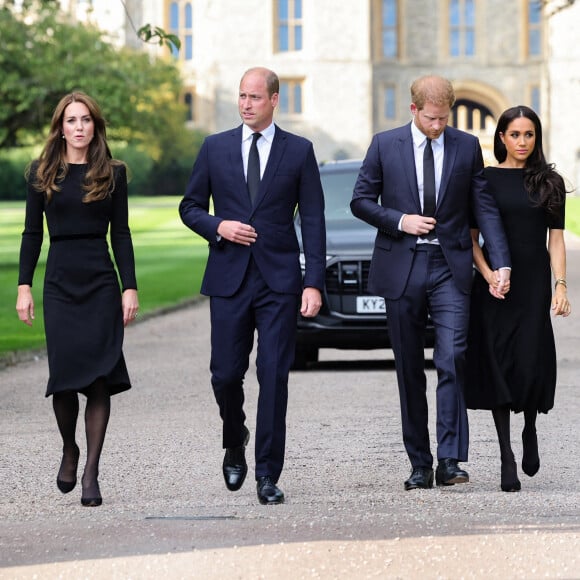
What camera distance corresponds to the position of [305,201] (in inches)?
268

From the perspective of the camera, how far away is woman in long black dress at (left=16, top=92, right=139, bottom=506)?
6.73 m

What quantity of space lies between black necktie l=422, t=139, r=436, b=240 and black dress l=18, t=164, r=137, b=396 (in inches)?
52.0

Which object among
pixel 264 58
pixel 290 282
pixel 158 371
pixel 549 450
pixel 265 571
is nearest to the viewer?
pixel 265 571

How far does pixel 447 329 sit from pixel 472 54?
75.0m

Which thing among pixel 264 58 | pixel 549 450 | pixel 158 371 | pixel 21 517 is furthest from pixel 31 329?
pixel 264 58

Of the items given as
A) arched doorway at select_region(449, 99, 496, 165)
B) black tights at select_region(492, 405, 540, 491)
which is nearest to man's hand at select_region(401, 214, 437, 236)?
black tights at select_region(492, 405, 540, 491)

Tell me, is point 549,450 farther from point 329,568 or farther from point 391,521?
point 329,568

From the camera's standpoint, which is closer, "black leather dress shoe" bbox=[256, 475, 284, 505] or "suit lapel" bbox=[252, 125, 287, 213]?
"black leather dress shoe" bbox=[256, 475, 284, 505]

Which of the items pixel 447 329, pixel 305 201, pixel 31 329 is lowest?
pixel 31 329

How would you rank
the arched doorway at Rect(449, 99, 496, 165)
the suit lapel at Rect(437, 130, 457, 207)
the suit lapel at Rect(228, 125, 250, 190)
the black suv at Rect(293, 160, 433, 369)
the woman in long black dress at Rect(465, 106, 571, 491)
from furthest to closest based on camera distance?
the arched doorway at Rect(449, 99, 496, 165), the black suv at Rect(293, 160, 433, 369), the woman in long black dress at Rect(465, 106, 571, 491), the suit lapel at Rect(437, 130, 457, 207), the suit lapel at Rect(228, 125, 250, 190)

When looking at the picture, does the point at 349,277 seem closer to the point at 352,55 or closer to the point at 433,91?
the point at 433,91

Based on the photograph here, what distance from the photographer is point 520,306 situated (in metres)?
7.20

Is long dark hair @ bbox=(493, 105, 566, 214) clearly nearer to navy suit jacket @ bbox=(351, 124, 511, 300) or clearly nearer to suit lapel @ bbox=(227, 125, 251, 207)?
navy suit jacket @ bbox=(351, 124, 511, 300)

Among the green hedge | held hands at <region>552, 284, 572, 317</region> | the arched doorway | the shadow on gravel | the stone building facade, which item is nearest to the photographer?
held hands at <region>552, 284, 572, 317</region>
